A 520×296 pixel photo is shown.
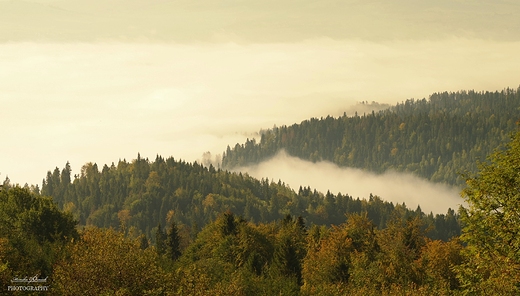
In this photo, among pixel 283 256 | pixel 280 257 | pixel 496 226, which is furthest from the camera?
pixel 280 257

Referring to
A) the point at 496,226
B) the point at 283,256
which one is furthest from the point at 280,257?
the point at 496,226

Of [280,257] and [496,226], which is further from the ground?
[496,226]

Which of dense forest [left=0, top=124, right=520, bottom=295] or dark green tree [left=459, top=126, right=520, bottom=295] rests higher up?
dark green tree [left=459, top=126, right=520, bottom=295]

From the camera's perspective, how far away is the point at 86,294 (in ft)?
200

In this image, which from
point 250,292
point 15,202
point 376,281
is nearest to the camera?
point 250,292

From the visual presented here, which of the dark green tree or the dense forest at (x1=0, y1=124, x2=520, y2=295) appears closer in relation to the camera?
the dark green tree

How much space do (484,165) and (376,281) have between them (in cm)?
6158

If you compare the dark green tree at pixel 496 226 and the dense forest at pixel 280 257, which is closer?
the dark green tree at pixel 496 226

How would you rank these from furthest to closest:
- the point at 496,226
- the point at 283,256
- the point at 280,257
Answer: the point at 280,257
the point at 283,256
the point at 496,226

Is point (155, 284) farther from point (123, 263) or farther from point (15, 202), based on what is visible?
point (15, 202)

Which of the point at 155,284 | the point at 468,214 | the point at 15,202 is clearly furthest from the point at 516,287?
the point at 15,202

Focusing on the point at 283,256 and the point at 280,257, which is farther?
the point at 280,257

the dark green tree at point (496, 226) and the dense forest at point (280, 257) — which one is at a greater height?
the dark green tree at point (496, 226)

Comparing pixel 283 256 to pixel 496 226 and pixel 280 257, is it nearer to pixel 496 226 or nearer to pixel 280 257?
pixel 280 257
